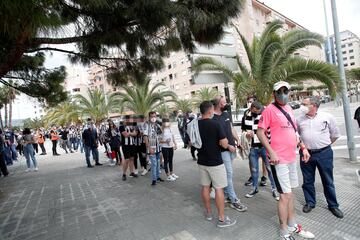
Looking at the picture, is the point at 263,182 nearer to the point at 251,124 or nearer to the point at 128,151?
the point at 251,124

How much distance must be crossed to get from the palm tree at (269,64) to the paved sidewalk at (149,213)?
2.99 m

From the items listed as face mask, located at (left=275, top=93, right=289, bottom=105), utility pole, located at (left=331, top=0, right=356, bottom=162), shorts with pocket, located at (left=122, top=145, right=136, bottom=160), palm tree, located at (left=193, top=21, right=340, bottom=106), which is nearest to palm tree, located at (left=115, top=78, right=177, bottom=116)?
palm tree, located at (left=193, top=21, right=340, bottom=106)

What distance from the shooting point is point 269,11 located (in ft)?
182

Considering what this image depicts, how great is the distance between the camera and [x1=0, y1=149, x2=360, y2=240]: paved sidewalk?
11.8ft

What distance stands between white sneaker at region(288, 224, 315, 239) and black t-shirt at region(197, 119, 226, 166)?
4.06 feet

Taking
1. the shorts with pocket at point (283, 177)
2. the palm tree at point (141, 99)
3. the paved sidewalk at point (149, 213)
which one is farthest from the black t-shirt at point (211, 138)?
the palm tree at point (141, 99)

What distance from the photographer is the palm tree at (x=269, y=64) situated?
839 centimetres

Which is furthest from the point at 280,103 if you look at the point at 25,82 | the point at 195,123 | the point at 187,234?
the point at 25,82

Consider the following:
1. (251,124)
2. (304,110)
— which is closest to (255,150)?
(251,124)

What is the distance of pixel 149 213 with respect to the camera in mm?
4535

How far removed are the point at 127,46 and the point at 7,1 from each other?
334cm

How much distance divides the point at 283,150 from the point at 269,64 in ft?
21.1

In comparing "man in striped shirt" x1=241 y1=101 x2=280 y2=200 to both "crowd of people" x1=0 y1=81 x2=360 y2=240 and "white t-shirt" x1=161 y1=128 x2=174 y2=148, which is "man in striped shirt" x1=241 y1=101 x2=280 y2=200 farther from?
"white t-shirt" x1=161 y1=128 x2=174 y2=148

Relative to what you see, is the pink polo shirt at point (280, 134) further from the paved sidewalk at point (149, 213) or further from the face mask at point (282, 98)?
the paved sidewalk at point (149, 213)
